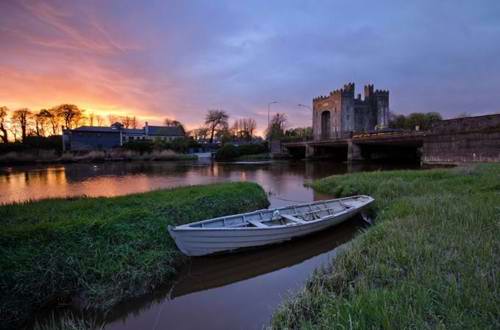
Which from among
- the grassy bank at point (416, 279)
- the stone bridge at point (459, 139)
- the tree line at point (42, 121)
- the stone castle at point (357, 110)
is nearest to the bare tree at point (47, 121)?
the tree line at point (42, 121)

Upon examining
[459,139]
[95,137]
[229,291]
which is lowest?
[229,291]

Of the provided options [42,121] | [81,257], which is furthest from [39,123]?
[81,257]

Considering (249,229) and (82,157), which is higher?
(82,157)

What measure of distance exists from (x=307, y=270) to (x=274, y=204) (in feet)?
19.6

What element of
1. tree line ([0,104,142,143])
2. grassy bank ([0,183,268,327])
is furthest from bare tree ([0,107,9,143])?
grassy bank ([0,183,268,327])

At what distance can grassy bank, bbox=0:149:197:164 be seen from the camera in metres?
40.4

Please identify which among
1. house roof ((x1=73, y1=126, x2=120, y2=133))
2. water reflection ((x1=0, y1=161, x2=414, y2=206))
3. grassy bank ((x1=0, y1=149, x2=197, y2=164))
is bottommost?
water reflection ((x1=0, y1=161, x2=414, y2=206))

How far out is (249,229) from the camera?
5.76 metres

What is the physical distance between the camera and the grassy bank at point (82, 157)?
40.4m

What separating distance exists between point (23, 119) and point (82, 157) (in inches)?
1008

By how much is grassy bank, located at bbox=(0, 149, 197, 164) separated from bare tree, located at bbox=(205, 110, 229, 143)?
23.4m

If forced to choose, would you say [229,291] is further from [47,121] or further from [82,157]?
[47,121]

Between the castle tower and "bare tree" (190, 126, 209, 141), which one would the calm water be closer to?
the castle tower

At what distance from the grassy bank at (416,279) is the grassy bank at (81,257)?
9.31 feet
